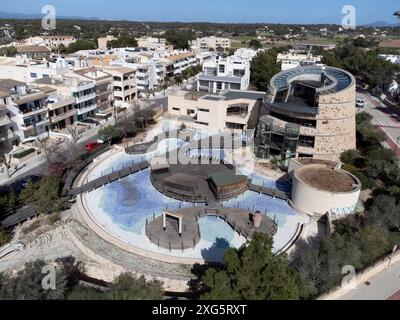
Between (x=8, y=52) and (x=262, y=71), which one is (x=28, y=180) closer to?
(x=262, y=71)

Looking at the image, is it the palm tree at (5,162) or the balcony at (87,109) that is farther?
the balcony at (87,109)

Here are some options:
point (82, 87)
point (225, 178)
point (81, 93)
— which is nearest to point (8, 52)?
point (81, 93)

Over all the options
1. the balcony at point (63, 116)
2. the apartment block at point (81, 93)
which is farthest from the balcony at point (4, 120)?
the apartment block at point (81, 93)

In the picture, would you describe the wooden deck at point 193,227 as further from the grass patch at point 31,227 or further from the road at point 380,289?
the grass patch at point 31,227

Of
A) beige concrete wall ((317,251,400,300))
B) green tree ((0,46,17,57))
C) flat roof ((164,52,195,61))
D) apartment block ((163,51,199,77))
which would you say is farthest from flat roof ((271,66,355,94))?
green tree ((0,46,17,57))

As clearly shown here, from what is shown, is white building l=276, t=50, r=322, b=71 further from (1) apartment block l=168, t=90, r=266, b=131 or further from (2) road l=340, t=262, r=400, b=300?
(2) road l=340, t=262, r=400, b=300
